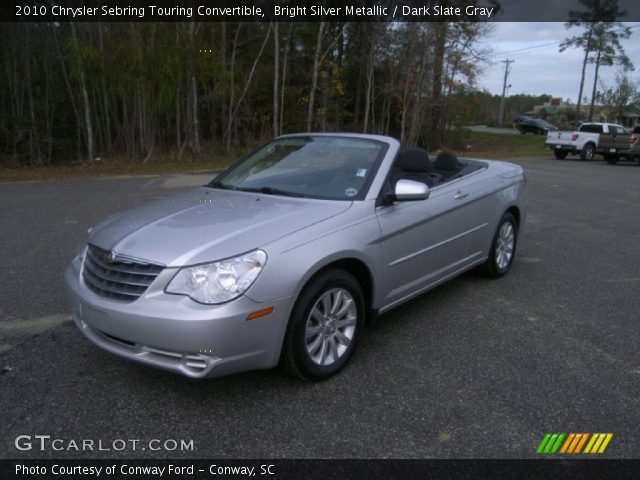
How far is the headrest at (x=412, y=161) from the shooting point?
4121 millimetres

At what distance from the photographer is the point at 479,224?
4832mm

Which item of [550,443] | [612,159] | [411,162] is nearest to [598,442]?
[550,443]

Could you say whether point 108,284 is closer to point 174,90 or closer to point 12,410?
point 12,410

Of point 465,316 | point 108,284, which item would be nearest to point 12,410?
point 108,284

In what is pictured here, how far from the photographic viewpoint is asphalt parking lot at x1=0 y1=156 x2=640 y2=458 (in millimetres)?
2742

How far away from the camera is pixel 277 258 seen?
2.92 meters

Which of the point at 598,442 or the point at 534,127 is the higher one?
the point at 534,127

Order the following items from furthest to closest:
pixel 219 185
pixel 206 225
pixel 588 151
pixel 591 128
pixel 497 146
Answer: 1. pixel 497 146
2. pixel 591 128
3. pixel 588 151
4. pixel 219 185
5. pixel 206 225

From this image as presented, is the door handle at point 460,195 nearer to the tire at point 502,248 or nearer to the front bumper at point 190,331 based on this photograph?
the tire at point 502,248

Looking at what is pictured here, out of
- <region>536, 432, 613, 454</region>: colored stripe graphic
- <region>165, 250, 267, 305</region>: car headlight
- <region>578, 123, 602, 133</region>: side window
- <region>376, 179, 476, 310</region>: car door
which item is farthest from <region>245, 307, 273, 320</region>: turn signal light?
<region>578, 123, 602, 133</region>: side window

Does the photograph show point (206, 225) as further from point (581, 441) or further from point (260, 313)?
point (581, 441)

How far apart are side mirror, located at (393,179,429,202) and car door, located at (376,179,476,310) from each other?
0.37 feet

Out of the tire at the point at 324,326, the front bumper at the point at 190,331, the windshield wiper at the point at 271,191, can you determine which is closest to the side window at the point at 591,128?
the windshield wiper at the point at 271,191

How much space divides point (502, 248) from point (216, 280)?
3564 mm
